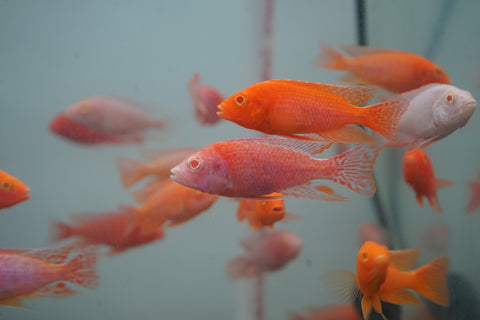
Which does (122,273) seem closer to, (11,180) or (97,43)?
(11,180)

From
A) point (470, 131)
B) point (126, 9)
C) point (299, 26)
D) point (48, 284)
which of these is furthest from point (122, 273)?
point (470, 131)

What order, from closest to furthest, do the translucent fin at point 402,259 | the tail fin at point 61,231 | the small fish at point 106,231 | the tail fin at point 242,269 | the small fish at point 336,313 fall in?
the translucent fin at point 402,259, the small fish at point 336,313, the small fish at point 106,231, the tail fin at point 61,231, the tail fin at point 242,269

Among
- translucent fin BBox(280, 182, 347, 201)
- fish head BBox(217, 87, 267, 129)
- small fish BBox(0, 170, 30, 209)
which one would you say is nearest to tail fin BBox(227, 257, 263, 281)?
small fish BBox(0, 170, 30, 209)

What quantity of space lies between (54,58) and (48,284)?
232 cm

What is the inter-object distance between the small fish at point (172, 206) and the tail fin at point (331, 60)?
31.8 inches

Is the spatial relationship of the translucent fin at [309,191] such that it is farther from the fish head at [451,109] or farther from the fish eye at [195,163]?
the fish head at [451,109]

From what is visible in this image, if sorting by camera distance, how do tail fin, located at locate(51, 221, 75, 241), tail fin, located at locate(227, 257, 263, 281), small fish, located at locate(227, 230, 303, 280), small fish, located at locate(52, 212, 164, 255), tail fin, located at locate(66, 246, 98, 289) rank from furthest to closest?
A: tail fin, located at locate(227, 257, 263, 281) < small fish, located at locate(227, 230, 303, 280) < tail fin, located at locate(51, 221, 75, 241) < small fish, located at locate(52, 212, 164, 255) < tail fin, located at locate(66, 246, 98, 289)

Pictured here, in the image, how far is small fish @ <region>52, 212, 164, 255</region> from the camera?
6.38 ft

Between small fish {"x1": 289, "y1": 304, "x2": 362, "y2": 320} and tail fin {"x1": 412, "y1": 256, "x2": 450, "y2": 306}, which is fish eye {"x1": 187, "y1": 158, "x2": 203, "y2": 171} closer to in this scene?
tail fin {"x1": 412, "y1": 256, "x2": 450, "y2": 306}

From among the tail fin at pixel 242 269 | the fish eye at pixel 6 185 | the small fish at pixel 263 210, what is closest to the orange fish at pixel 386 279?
the small fish at pixel 263 210

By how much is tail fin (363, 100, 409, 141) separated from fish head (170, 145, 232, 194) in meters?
0.40

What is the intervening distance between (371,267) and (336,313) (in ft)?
3.36

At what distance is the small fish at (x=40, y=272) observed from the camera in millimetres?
1337

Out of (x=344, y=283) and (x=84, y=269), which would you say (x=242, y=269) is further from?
(x=344, y=283)
